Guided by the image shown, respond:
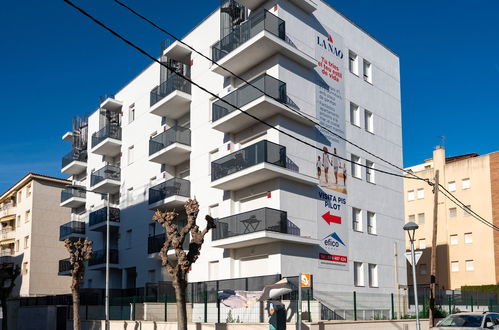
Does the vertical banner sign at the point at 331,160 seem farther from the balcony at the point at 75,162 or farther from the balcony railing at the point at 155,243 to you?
the balcony at the point at 75,162

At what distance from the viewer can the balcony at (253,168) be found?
93.5 feet

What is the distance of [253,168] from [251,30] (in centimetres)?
684

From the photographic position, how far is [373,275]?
33.9 meters

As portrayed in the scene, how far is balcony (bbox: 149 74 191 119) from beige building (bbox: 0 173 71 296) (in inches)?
1128

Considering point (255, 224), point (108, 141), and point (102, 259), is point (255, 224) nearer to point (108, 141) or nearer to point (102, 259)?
point (102, 259)

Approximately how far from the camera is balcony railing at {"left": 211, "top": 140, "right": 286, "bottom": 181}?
93.7 feet

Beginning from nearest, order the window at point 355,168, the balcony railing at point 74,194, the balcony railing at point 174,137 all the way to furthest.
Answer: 1. the window at point 355,168
2. the balcony railing at point 174,137
3. the balcony railing at point 74,194

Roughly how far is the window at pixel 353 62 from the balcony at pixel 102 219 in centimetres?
1969

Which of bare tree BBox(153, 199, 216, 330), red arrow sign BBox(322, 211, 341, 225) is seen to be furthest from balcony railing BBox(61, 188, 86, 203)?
bare tree BBox(153, 199, 216, 330)

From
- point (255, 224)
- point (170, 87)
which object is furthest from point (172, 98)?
point (255, 224)

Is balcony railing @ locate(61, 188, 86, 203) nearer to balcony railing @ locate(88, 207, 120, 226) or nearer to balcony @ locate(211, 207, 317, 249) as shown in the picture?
balcony railing @ locate(88, 207, 120, 226)

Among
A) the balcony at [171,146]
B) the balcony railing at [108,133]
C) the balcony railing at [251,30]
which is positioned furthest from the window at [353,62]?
the balcony railing at [108,133]

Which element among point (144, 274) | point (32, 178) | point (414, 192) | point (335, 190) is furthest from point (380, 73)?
point (32, 178)

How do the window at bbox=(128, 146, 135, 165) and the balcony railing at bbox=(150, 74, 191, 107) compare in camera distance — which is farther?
the window at bbox=(128, 146, 135, 165)
